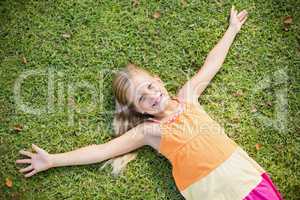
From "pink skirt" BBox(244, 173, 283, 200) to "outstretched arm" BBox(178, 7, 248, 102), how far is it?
98 cm

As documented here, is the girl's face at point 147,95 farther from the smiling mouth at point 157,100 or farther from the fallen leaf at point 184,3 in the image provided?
the fallen leaf at point 184,3

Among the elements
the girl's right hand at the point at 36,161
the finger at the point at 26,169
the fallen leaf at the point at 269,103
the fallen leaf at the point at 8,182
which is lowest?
the fallen leaf at the point at 8,182

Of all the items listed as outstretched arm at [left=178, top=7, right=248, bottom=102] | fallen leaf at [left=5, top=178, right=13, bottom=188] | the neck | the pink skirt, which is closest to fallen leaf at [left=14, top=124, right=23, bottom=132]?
fallen leaf at [left=5, top=178, right=13, bottom=188]

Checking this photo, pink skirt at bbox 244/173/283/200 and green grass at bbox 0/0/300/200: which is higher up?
green grass at bbox 0/0/300/200

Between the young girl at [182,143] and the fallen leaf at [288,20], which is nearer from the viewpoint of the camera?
the young girl at [182,143]

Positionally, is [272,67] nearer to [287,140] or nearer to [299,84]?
[299,84]

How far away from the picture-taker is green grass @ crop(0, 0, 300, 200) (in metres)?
4.52

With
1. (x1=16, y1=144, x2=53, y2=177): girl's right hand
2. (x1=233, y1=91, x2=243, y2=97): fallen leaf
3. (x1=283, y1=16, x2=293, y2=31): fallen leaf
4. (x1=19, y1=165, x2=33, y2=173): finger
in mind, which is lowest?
(x1=19, y1=165, x2=33, y2=173): finger

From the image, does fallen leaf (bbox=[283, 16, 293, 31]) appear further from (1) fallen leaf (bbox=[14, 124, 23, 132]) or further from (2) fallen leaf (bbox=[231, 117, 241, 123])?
(1) fallen leaf (bbox=[14, 124, 23, 132])

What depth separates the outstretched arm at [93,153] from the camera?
4406 millimetres

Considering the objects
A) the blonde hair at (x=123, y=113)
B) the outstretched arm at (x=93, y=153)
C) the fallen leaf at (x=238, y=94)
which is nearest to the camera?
the blonde hair at (x=123, y=113)

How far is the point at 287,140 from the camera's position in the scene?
454 centimetres

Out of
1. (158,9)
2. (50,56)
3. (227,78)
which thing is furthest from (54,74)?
(227,78)

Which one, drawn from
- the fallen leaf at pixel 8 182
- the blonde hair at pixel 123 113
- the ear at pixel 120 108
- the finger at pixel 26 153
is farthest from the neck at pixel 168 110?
the fallen leaf at pixel 8 182
